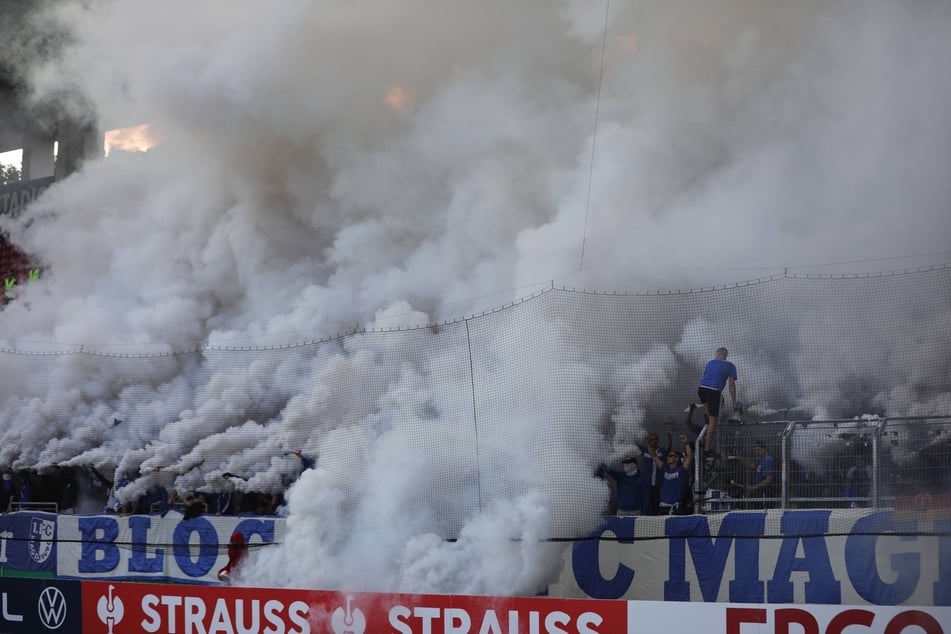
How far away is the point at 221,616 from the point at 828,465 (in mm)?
4636

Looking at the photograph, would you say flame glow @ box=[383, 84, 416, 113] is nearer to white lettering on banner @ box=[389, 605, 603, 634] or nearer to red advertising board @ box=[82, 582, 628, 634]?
red advertising board @ box=[82, 582, 628, 634]

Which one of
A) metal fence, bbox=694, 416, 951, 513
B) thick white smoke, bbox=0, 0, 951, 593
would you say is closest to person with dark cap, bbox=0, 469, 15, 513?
thick white smoke, bbox=0, 0, 951, 593

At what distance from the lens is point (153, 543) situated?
1048 cm

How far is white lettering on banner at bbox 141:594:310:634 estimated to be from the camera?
835 cm

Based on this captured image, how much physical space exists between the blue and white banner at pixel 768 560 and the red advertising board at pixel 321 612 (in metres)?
0.75

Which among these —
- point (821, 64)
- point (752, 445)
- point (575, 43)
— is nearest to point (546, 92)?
point (575, 43)

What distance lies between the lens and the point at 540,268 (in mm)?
9562

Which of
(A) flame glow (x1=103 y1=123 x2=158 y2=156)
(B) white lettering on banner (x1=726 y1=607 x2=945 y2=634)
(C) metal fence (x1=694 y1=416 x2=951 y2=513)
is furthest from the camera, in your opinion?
(A) flame glow (x1=103 y1=123 x2=158 y2=156)

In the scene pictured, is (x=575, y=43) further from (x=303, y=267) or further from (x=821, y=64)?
(x=303, y=267)

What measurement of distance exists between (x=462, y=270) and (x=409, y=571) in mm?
2952

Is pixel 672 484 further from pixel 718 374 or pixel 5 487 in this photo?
pixel 5 487

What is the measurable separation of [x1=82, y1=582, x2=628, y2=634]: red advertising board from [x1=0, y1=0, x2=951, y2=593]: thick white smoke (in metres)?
0.68

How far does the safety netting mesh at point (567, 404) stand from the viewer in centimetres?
751

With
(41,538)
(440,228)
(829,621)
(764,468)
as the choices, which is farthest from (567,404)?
(41,538)
